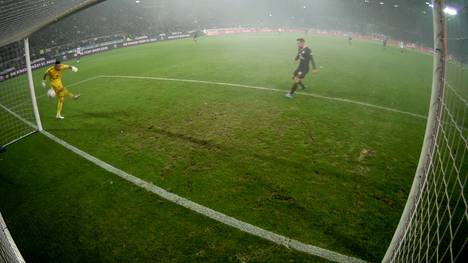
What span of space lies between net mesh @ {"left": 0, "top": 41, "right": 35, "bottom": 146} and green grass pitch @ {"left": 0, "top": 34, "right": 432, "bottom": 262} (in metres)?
0.64

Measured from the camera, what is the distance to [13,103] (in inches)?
500

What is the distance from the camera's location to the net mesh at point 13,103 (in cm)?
907

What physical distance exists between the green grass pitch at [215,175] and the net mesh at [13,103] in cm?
64

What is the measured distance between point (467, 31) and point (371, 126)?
461 centimetres

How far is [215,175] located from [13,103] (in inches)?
455

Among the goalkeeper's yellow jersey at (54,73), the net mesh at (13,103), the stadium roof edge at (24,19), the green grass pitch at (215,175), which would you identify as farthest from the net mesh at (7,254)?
the goalkeeper's yellow jersey at (54,73)

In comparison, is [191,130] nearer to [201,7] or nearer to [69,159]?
[69,159]

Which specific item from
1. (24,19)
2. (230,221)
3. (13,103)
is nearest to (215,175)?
(230,221)

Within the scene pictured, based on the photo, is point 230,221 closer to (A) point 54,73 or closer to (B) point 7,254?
(B) point 7,254

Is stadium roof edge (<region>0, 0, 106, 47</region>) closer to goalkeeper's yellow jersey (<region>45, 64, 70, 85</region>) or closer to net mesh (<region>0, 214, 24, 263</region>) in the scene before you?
goalkeeper's yellow jersey (<region>45, 64, 70, 85</region>)

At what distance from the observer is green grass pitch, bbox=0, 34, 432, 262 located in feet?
13.7

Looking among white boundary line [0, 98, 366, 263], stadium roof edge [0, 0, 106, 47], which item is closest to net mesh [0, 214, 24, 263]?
white boundary line [0, 98, 366, 263]

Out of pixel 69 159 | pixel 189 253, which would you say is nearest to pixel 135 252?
pixel 189 253

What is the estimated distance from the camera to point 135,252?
4023 millimetres
